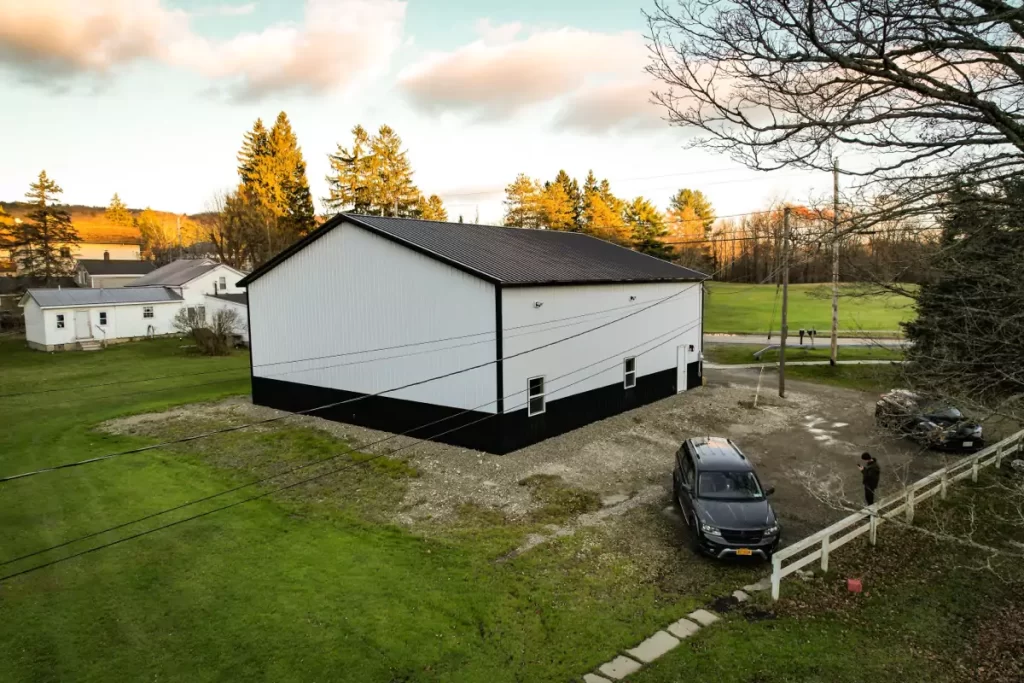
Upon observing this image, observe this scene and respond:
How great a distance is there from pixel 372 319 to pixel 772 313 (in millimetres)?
35451

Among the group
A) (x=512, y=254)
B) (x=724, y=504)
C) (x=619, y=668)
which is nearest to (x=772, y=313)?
(x=512, y=254)

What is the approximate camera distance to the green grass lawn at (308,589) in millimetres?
8273

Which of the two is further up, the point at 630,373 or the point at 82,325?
the point at 82,325

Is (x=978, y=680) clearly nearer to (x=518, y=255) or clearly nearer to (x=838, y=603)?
(x=838, y=603)

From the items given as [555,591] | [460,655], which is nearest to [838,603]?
[555,591]

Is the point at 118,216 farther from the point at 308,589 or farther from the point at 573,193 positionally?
the point at 308,589

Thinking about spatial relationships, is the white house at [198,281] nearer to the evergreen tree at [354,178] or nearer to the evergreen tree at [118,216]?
the evergreen tree at [354,178]

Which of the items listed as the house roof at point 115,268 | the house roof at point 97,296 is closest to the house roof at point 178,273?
the house roof at point 97,296

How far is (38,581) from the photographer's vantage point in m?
10.4

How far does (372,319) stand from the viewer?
776 inches

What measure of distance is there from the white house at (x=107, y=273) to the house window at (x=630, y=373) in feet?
194

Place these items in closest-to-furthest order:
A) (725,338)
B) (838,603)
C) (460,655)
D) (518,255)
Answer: (460,655), (838,603), (518,255), (725,338)

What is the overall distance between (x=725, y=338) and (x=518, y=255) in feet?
94.0

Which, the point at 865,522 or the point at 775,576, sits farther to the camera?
the point at 865,522
